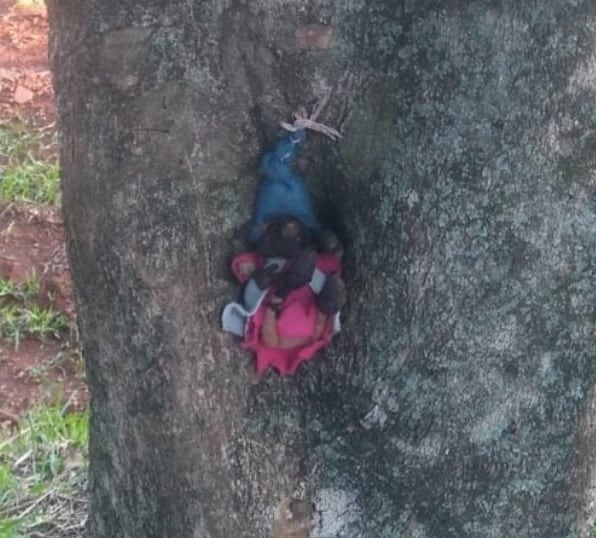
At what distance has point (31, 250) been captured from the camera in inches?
155

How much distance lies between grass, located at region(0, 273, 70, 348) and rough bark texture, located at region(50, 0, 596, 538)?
5.52 feet

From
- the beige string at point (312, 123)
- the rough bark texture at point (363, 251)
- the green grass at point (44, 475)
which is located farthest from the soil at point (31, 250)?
the beige string at point (312, 123)

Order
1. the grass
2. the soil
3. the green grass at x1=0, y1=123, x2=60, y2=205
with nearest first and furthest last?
the soil
the grass
the green grass at x1=0, y1=123, x2=60, y2=205

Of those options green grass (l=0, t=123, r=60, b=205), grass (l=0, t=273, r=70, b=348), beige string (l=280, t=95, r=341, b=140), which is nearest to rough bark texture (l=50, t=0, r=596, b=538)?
beige string (l=280, t=95, r=341, b=140)

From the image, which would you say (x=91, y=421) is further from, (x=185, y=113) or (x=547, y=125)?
(x=547, y=125)

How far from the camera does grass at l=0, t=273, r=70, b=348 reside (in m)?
3.63

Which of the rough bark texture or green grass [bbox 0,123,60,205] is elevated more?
the rough bark texture

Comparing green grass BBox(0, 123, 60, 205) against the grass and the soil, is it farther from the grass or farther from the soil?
the grass

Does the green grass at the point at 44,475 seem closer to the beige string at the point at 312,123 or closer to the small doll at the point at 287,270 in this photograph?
the small doll at the point at 287,270

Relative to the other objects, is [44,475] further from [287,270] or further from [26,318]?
[287,270]

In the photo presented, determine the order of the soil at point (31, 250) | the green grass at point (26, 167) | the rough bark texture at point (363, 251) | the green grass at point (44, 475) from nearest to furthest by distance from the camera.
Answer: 1. the rough bark texture at point (363, 251)
2. the green grass at point (44, 475)
3. the soil at point (31, 250)
4. the green grass at point (26, 167)

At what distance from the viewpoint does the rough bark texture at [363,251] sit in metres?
1.76

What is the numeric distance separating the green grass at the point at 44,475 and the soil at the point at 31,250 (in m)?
0.15

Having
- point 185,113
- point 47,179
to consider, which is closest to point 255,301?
point 185,113
